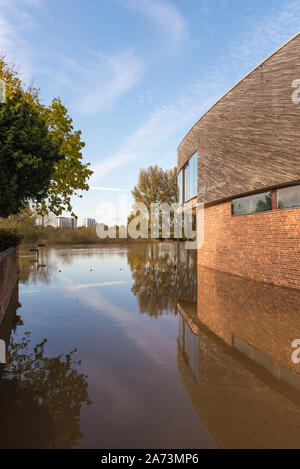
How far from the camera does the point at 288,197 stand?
11.7 m

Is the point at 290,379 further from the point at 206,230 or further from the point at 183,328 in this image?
the point at 206,230

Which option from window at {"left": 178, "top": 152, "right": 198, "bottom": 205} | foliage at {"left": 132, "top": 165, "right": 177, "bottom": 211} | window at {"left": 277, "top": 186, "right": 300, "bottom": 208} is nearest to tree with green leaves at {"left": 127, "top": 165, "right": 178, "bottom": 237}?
foliage at {"left": 132, "top": 165, "right": 177, "bottom": 211}

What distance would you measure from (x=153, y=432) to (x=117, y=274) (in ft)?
42.6

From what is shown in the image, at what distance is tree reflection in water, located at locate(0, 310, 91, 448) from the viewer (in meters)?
2.94

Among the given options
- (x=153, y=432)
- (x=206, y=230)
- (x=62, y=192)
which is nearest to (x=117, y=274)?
(x=62, y=192)

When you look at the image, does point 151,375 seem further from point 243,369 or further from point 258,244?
point 258,244

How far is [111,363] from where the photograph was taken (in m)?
4.69

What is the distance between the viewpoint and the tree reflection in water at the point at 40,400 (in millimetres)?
2936

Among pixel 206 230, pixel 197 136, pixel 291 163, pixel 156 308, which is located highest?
pixel 197 136

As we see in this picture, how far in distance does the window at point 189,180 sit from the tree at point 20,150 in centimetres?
1239

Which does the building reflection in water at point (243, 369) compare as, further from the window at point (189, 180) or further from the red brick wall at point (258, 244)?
the window at point (189, 180)

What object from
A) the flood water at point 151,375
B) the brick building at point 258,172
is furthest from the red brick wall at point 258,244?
the flood water at point 151,375

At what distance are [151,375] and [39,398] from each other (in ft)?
4.91

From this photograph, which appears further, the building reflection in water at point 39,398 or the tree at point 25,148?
the tree at point 25,148
